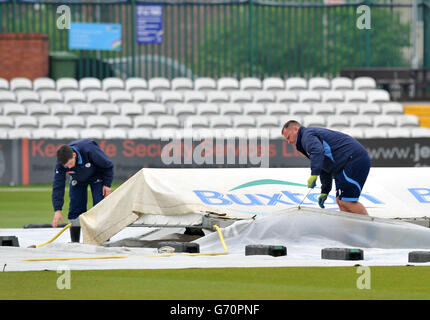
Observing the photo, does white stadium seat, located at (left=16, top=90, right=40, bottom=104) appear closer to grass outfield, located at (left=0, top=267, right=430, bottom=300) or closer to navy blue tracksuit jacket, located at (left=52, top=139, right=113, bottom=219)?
navy blue tracksuit jacket, located at (left=52, top=139, right=113, bottom=219)

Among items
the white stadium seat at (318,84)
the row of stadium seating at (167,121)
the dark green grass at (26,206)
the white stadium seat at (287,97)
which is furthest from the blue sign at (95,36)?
the dark green grass at (26,206)

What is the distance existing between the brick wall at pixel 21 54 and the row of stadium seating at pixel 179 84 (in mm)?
1032

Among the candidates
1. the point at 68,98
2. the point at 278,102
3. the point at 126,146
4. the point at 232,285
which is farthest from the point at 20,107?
the point at 232,285

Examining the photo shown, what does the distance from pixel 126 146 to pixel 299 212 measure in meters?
14.7

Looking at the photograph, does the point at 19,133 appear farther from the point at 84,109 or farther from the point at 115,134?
the point at 115,134

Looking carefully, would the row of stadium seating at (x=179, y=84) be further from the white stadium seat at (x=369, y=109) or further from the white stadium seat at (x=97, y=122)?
the white stadium seat at (x=97, y=122)

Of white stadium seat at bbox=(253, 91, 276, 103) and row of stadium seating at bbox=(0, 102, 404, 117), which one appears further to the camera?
white stadium seat at bbox=(253, 91, 276, 103)

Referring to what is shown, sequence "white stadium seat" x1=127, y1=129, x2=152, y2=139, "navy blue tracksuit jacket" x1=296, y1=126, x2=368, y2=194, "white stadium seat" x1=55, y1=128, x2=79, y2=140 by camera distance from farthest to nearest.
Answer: "white stadium seat" x1=127, y1=129, x2=152, y2=139
"white stadium seat" x1=55, y1=128, x2=79, y2=140
"navy blue tracksuit jacket" x1=296, y1=126, x2=368, y2=194

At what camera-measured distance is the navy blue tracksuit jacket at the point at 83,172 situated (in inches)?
544

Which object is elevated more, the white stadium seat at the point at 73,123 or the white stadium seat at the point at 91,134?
the white stadium seat at the point at 73,123

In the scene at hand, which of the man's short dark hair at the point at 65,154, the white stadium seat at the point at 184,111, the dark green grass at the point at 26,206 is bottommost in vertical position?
the dark green grass at the point at 26,206

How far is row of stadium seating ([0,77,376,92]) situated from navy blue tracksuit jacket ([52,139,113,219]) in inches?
626

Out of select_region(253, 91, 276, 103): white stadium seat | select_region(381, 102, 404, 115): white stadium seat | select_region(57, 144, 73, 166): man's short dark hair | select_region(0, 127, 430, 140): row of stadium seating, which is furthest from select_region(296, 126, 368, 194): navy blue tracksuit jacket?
select_region(381, 102, 404, 115): white stadium seat

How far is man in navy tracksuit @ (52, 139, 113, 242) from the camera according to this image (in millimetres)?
13798
